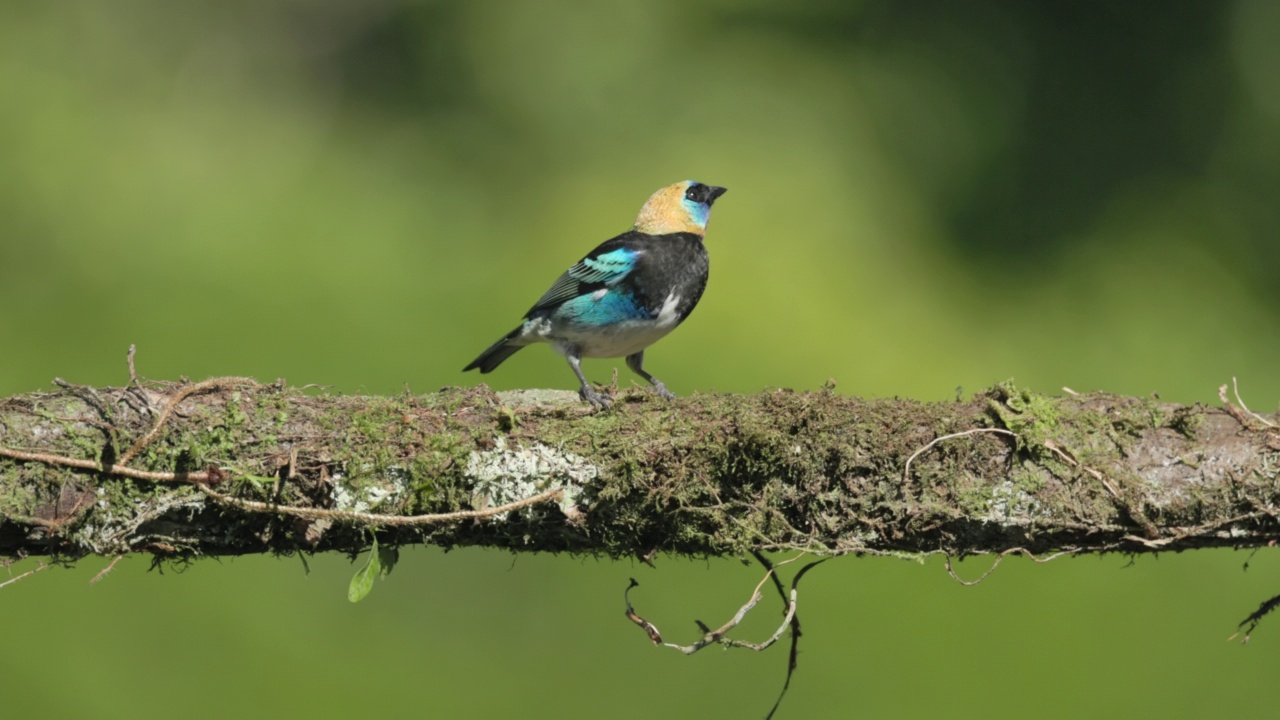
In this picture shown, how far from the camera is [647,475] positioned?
2.51 meters

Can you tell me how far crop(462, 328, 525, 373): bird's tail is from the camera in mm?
4516

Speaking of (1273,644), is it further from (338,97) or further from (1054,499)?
(338,97)

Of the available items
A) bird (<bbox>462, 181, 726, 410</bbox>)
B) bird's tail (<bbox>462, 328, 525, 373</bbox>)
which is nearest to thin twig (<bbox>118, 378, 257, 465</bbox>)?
bird (<bbox>462, 181, 726, 410</bbox>)

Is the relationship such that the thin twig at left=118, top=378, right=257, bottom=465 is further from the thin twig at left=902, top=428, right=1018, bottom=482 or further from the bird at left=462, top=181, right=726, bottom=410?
the bird at left=462, top=181, right=726, bottom=410

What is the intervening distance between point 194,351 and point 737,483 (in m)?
3.34

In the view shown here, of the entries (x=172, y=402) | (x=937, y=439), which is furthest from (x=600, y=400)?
(x=172, y=402)

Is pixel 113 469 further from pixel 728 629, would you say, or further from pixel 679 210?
pixel 679 210

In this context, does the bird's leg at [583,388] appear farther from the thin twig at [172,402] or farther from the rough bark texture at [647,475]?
the thin twig at [172,402]

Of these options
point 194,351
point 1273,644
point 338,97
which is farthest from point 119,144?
point 1273,644

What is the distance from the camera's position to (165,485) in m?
2.42

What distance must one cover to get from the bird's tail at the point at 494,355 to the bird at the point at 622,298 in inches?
5.3

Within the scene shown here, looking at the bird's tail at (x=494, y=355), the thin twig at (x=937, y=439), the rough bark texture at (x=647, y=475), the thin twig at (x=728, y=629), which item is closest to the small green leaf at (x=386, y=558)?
the rough bark texture at (x=647, y=475)

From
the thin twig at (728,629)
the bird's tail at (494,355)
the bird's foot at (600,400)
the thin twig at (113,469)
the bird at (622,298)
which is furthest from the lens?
the bird's tail at (494,355)

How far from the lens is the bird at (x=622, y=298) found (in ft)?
13.4
